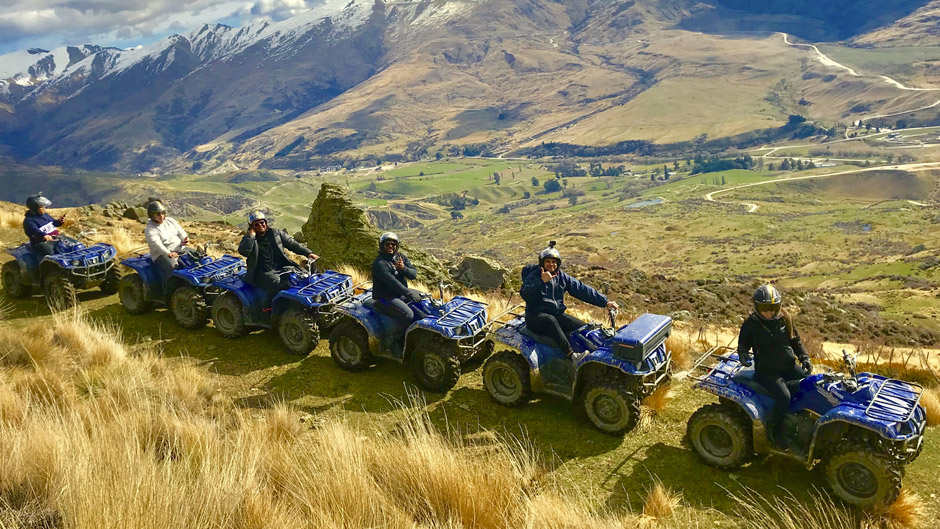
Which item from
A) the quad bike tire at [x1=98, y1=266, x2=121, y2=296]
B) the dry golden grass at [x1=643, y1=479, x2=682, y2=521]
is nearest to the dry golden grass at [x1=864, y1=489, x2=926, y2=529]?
the dry golden grass at [x1=643, y1=479, x2=682, y2=521]

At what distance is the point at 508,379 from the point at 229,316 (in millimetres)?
5983

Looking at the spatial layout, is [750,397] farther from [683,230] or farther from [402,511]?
[683,230]

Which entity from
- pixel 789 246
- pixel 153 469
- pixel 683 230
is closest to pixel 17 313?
pixel 153 469

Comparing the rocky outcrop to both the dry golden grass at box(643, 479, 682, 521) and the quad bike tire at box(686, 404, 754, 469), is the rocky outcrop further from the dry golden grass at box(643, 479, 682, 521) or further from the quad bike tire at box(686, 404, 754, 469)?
the dry golden grass at box(643, 479, 682, 521)

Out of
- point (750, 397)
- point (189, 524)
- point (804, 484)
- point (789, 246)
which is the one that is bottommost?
Answer: point (789, 246)

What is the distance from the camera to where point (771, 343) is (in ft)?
23.2

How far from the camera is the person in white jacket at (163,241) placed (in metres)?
11.8

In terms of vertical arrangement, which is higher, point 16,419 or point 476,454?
point 16,419

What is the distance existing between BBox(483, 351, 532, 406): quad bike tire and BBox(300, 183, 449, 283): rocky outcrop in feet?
33.8

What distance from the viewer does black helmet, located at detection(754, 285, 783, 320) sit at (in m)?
6.90

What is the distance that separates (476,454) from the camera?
756 cm

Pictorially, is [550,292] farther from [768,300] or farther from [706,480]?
[706,480]

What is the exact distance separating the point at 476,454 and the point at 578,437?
1.52 m

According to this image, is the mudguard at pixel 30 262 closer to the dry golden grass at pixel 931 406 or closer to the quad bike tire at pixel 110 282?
the quad bike tire at pixel 110 282
